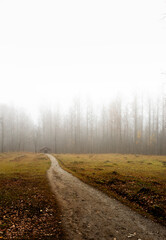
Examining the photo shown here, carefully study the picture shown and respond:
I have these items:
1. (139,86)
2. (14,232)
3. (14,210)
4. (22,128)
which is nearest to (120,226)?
(14,232)

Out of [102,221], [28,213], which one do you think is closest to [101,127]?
[28,213]

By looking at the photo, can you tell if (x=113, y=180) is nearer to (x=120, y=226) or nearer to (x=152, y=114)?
(x=120, y=226)

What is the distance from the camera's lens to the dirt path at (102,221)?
569cm

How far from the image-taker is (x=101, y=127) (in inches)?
2484

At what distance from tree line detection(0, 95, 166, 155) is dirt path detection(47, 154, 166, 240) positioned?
3487 cm

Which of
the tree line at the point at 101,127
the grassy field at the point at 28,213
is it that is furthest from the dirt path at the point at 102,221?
the tree line at the point at 101,127

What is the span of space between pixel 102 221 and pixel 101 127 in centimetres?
5698

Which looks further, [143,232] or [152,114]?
[152,114]

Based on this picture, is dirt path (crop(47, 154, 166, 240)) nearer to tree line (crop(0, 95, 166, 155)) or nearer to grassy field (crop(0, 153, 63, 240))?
grassy field (crop(0, 153, 63, 240))

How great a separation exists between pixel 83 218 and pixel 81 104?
51290 millimetres

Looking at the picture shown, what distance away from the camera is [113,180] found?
1284cm

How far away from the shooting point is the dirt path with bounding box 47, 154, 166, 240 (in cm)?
569

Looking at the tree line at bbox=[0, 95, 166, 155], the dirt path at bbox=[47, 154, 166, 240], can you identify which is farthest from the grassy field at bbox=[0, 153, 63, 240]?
the tree line at bbox=[0, 95, 166, 155]

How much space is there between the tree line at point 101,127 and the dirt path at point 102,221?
Answer: 3487 cm
